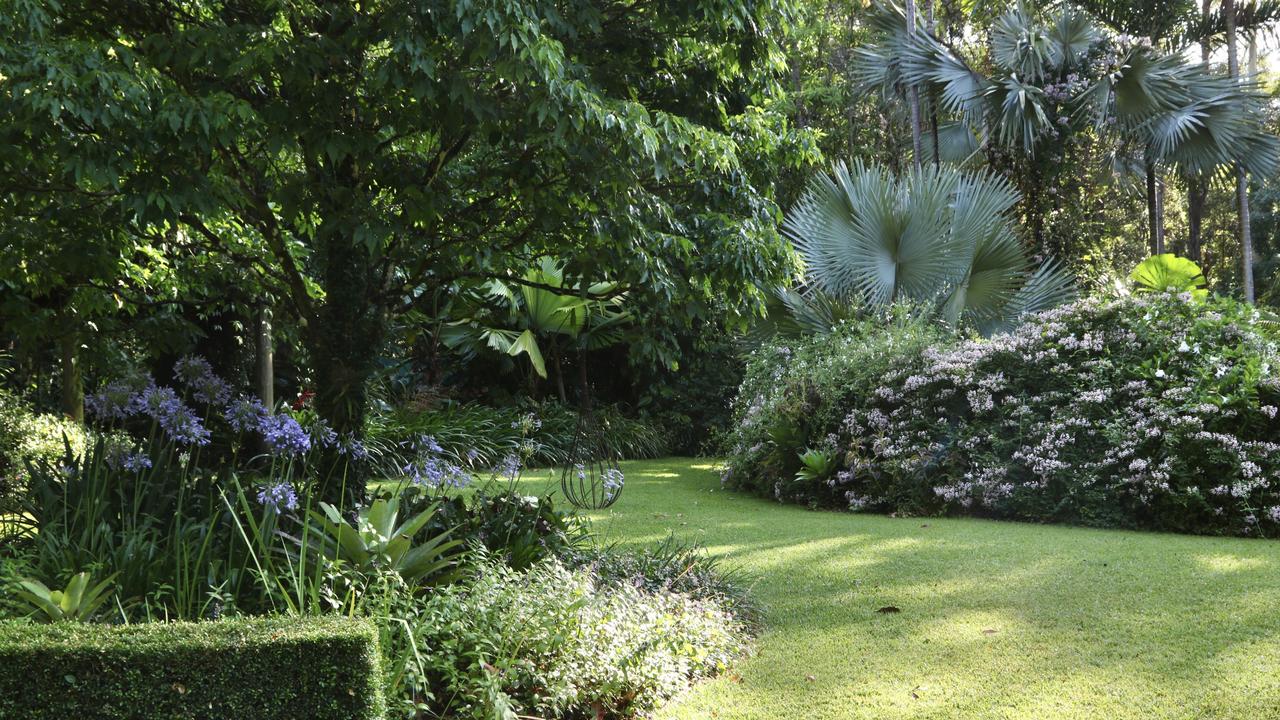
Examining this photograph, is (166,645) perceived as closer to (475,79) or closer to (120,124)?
(120,124)

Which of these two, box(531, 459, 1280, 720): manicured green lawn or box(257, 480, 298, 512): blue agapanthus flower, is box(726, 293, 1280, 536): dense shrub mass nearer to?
box(531, 459, 1280, 720): manicured green lawn

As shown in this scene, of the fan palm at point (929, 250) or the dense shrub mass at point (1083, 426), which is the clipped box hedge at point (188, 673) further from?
the fan palm at point (929, 250)

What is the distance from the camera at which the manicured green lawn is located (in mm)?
4215

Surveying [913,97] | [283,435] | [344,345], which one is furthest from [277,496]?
[913,97]

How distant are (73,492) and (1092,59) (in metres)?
14.2

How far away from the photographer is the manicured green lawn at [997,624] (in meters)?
4.21

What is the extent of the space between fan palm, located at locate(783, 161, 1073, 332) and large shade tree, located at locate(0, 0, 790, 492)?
5.85 meters

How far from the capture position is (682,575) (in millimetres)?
5434

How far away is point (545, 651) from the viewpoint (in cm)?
401

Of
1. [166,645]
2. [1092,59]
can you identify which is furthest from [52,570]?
[1092,59]

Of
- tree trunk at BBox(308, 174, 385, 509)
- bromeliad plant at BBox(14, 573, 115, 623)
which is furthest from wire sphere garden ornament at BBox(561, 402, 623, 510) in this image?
bromeliad plant at BBox(14, 573, 115, 623)

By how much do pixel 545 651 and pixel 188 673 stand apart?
1444 mm

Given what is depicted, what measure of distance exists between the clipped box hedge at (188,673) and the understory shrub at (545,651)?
52 centimetres

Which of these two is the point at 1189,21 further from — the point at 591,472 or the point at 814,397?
the point at 591,472
